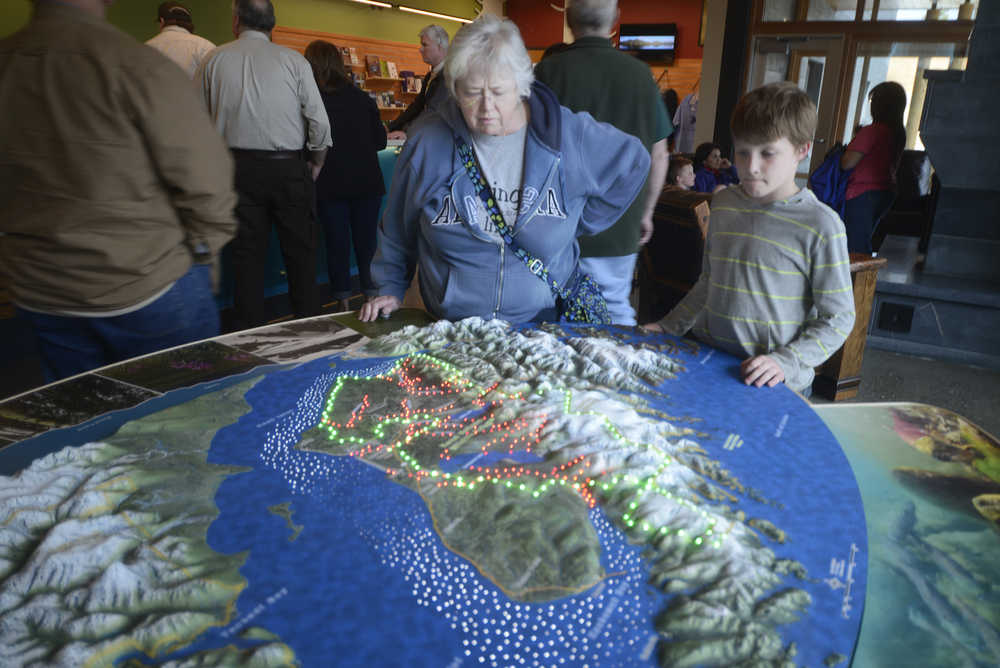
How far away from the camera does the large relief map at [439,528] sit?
71 centimetres

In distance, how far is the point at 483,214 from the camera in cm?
168

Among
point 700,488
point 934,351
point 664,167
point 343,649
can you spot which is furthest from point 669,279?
point 343,649

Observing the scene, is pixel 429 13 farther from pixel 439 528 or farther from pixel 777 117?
pixel 439 528

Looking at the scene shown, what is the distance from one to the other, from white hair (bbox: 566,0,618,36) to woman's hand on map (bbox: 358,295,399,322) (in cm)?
132

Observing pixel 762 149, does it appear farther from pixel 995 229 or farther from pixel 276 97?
pixel 995 229

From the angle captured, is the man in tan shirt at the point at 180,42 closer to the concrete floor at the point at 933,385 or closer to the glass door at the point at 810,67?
the concrete floor at the point at 933,385

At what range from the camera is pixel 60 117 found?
135cm

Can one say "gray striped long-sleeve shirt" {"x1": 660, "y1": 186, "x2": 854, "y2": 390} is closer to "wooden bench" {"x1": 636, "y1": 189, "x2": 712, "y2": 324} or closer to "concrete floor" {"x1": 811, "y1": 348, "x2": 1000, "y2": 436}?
"wooden bench" {"x1": 636, "y1": 189, "x2": 712, "y2": 324}

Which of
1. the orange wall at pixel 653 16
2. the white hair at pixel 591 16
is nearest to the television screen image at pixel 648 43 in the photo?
the orange wall at pixel 653 16

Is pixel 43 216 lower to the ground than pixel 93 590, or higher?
higher

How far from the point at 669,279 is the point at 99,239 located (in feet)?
8.62

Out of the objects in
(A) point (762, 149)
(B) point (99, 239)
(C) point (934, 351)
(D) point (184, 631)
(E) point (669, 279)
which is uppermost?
(A) point (762, 149)

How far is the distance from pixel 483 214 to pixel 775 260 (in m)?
0.68

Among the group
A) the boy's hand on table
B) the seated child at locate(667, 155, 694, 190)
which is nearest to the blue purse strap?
the boy's hand on table
